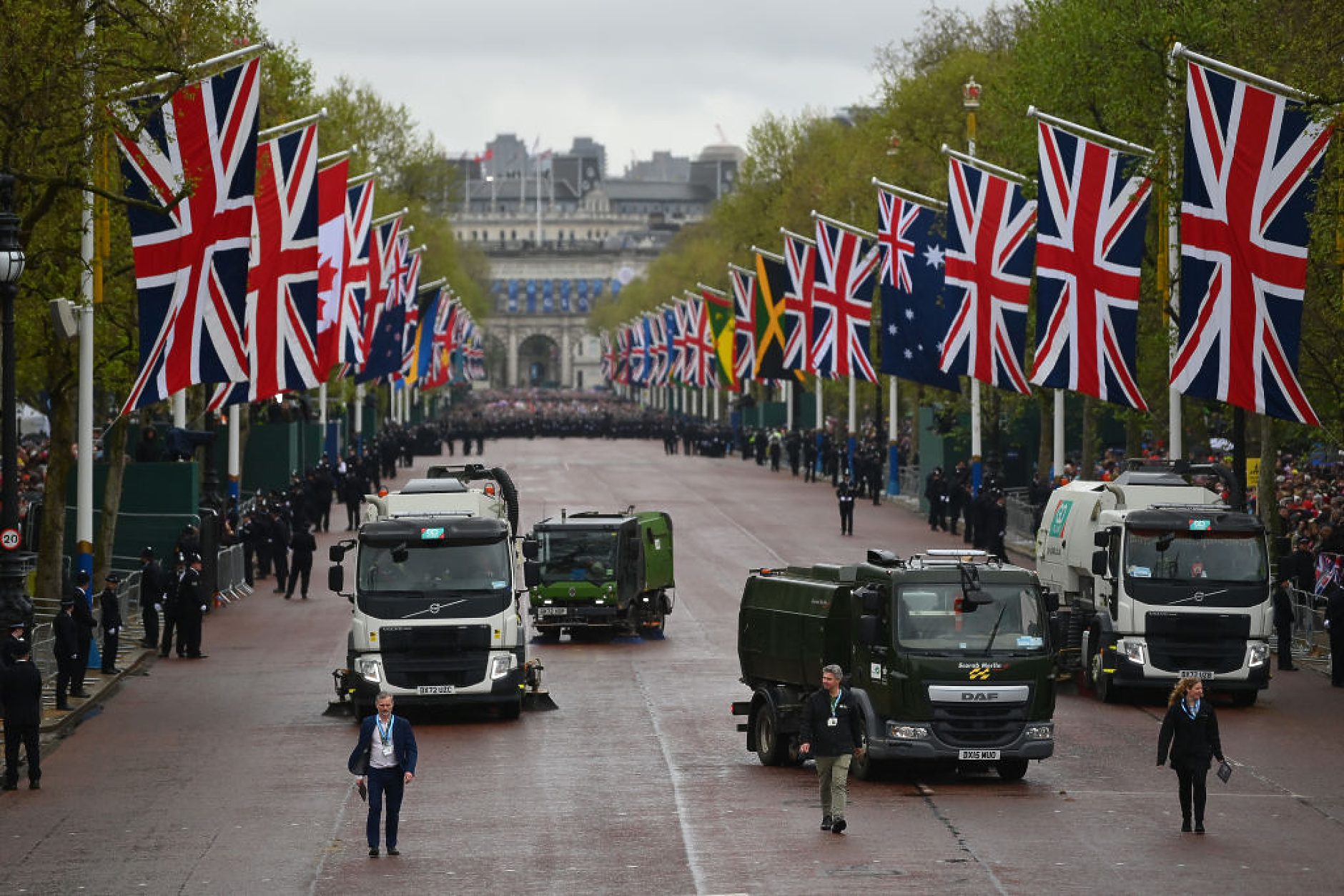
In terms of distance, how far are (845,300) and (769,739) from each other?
35721mm

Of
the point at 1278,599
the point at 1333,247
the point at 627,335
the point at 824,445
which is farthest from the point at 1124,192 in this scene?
the point at 627,335

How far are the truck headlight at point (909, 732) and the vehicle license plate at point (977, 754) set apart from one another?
16.2 inches

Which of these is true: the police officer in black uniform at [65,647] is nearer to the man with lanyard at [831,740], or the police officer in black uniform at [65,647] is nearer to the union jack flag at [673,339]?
the man with lanyard at [831,740]

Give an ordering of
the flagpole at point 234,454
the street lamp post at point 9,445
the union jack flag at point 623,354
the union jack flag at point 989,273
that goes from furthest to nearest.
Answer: the union jack flag at point 623,354 → the flagpole at point 234,454 → the union jack flag at point 989,273 → the street lamp post at point 9,445

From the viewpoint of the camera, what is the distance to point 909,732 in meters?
22.3

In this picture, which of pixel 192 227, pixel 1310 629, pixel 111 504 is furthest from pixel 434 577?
pixel 1310 629

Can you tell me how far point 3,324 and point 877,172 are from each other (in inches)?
2107

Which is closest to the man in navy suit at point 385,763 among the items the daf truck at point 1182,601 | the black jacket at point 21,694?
the black jacket at point 21,694

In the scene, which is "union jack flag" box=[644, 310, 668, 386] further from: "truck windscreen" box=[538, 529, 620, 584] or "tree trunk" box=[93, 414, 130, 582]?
"truck windscreen" box=[538, 529, 620, 584]

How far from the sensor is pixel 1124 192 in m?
35.6

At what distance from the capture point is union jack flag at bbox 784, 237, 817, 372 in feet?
205

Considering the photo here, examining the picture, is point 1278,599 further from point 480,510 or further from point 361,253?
point 361,253

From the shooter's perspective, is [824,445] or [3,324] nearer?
[3,324]

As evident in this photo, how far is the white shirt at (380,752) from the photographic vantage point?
739 inches
